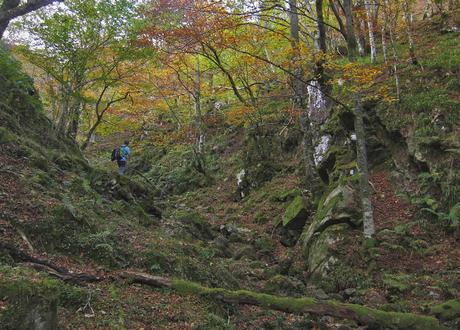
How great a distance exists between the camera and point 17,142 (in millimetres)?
9375

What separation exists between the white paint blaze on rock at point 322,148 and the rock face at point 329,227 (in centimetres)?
327

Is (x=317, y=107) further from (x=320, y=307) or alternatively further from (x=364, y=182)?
(x=320, y=307)

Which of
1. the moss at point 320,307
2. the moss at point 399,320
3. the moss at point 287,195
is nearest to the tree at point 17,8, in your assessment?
the moss at point 320,307

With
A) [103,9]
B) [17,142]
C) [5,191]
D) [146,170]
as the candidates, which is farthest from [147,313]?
[146,170]

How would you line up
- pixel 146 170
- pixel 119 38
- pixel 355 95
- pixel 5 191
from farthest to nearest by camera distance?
pixel 146 170
pixel 119 38
pixel 355 95
pixel 5 191

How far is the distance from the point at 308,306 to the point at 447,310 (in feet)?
8.03

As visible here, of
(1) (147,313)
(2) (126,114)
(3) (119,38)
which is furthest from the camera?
(2) (126,114)

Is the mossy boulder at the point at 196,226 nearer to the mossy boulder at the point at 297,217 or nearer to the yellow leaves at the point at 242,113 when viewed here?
the mossy boulder at the point at 297,217

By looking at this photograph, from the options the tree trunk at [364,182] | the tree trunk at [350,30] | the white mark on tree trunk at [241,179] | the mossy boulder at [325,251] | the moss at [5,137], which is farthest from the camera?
the white mark on tree trunk at [241,179]

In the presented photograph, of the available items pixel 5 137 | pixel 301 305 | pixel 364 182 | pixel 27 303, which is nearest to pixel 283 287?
pixel 301 305

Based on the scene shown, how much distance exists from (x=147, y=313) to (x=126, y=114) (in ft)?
64.2

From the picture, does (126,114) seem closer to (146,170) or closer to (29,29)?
(146,170)

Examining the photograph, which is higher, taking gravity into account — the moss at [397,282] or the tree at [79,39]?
the tree at [79,39]

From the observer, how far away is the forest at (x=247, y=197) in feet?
20.0
